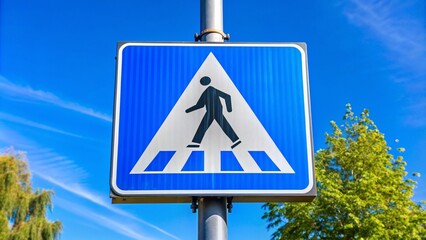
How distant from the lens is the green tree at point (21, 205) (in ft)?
79.6

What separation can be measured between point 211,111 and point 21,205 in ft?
85.1

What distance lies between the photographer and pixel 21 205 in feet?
82.6

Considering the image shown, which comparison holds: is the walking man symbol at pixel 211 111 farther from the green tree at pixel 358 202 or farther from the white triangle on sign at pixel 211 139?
the green tree at pixel 358 202

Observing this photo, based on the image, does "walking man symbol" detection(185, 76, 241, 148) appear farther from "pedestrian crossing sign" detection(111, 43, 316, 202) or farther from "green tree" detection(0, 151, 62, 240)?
"green tree" detection(0, 151, 62, 240)

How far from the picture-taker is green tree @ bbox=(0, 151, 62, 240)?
24.3 meters

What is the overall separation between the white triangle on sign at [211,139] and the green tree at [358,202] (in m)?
15.4

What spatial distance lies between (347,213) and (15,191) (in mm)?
18967

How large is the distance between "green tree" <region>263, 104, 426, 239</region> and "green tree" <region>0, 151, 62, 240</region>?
13.8 metres

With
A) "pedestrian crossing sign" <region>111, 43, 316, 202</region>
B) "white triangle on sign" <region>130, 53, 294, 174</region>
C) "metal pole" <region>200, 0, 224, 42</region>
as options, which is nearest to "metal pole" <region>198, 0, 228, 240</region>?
"pedestrian crossing sign" <region>111, 43, 316, 202</region>

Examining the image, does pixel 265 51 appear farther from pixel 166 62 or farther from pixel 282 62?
pixel 166 62

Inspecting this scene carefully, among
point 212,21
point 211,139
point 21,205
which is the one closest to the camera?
point 211,139

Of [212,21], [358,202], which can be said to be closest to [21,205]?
[358,202]

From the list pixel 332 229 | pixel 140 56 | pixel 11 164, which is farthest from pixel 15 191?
pixel 140 56

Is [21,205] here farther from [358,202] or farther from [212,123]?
[212,123]
